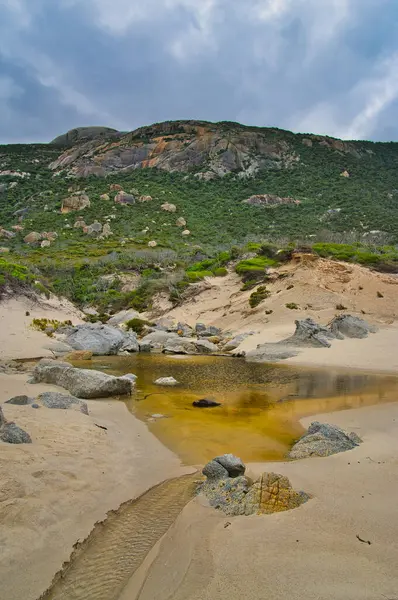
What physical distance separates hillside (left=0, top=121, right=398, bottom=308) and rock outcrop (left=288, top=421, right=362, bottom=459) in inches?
1203

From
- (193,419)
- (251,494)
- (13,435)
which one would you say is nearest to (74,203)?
(193,419)

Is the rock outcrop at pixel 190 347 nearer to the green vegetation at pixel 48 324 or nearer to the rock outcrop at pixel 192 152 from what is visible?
the green vegetation at pixel 48 324

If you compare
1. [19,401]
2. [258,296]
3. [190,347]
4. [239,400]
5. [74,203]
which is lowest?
[239,400]

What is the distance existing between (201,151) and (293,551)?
355 ft

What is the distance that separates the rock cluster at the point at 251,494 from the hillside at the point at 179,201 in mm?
31318

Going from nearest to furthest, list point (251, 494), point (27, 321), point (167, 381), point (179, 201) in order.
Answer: point (251, 494) → point (167, 381) → point (27, 321) → point (179, 201)

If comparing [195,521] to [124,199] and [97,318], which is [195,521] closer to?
[97,318]

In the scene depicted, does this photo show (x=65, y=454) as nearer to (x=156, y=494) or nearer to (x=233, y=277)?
(x=156, y=494)

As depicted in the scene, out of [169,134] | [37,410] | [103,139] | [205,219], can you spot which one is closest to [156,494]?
Answer: [37,410]

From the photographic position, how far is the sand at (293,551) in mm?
3270

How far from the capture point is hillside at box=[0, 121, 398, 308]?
1991 inches

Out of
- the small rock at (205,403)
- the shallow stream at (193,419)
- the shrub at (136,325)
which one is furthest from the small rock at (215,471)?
the shrub at (136,325)

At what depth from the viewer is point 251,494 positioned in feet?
16.8

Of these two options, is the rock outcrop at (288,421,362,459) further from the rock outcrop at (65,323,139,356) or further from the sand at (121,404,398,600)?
the rock outcrop at (65,323,139,356)
